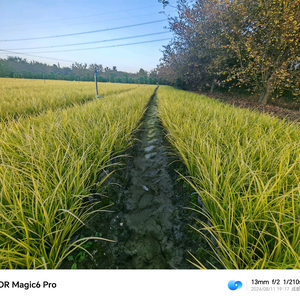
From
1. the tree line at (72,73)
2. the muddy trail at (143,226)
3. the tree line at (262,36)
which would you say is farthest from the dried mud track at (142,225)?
the tree line at (72,73)

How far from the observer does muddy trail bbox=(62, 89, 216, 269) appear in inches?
38.9

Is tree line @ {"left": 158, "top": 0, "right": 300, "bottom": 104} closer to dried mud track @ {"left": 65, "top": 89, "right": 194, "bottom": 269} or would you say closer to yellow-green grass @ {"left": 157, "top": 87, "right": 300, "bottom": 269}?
yellow-green grass @ {"left": 157, "top": 87, "right": 300, "bottom": 269}

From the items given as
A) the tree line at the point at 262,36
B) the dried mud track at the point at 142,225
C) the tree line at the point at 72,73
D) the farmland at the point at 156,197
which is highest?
the tree line at the point at 72,73

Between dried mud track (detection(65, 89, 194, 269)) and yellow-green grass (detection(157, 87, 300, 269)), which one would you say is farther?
dried mud track (detection(65, 89, 194, 269))

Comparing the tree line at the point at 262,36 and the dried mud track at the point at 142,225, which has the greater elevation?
the tree line at the point at 262,36

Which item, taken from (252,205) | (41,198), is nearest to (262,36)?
(252,205)

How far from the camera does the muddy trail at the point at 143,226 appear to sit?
0.99 metres

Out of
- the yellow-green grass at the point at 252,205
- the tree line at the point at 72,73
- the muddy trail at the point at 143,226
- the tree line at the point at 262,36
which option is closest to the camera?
the yellow-green grass at the point at 252,205

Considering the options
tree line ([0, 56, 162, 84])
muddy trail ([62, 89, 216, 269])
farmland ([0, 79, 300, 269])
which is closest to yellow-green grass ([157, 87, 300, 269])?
farmland ([0, 79, 300, 269])

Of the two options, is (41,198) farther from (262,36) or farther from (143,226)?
(262,36)

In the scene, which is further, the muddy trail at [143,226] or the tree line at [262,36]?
the tree line at [262,36]

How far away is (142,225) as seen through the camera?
1272 millimetres

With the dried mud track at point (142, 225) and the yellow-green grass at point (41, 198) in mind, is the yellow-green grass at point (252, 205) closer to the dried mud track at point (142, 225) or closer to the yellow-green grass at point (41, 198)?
Result: the dried mud track at point (142, 225)

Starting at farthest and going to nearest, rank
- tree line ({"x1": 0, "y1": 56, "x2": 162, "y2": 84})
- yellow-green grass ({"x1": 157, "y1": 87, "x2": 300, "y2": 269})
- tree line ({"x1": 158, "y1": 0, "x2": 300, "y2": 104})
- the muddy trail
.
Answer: tree line ({"x1": 0, "y1": 56, "x2": 162, "y2": 84}) < tree line ({"x1": 158, "y1": 0, "x2": 300, "y2": 104}) < the muddy trail < yellow-green grass ({"x1": 157, "y1": 87, "x2": 300, "y2": 269})
